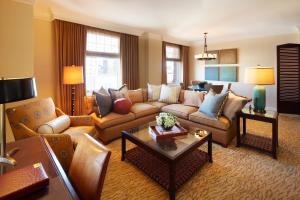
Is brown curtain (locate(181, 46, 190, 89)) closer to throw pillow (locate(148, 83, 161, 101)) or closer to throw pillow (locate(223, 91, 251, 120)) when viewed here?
throw pillow (locate(148, 83, 161, 101))

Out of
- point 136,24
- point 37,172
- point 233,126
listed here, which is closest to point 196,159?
point 233,126

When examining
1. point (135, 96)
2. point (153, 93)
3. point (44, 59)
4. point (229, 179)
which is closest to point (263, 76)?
point (229, 179)

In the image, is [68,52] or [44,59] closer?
[44,59]

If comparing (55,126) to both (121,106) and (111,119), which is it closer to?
(111,119)

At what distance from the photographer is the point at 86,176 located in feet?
3.38

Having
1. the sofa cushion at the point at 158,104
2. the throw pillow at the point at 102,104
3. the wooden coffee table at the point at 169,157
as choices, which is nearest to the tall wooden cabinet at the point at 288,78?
the sofa cushion at the point at 158,104

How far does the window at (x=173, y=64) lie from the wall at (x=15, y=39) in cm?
435

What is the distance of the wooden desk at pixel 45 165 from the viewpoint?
0.83 meters

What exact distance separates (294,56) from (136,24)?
448 cm

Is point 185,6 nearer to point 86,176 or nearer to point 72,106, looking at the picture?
point 72,106

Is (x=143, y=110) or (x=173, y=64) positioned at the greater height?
(x=173, y=64)

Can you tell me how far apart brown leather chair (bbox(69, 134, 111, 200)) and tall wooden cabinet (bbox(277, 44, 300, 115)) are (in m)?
5.76

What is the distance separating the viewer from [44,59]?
3.52 meters

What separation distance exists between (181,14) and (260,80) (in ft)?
6.73
